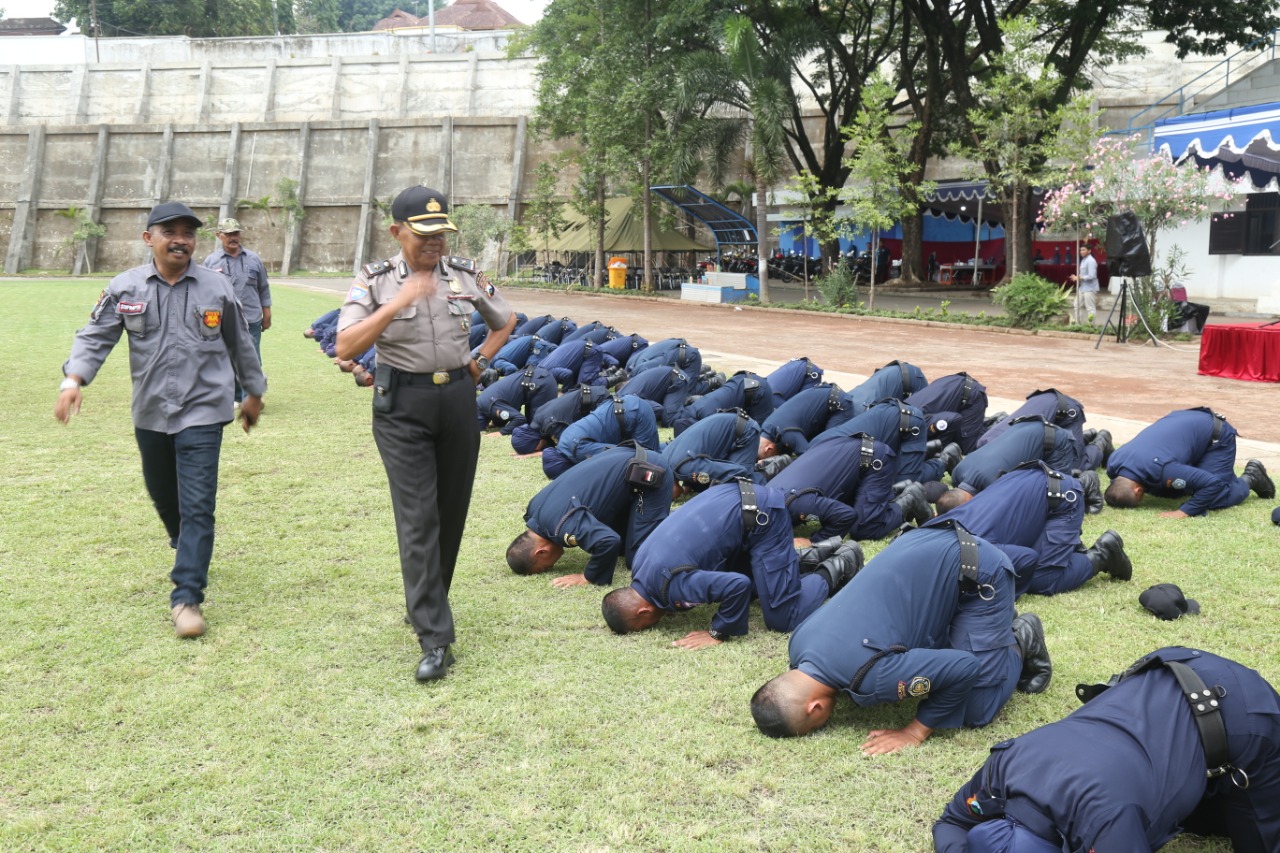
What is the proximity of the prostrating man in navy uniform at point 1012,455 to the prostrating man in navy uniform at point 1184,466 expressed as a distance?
0.40 metres

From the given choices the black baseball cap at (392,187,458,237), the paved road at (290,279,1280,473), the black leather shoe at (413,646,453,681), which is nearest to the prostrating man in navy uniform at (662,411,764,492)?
the black leather shoe at (413,646,453,681)

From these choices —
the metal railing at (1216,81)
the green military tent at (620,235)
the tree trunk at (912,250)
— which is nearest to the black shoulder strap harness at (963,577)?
the metal railing at (1216,81)

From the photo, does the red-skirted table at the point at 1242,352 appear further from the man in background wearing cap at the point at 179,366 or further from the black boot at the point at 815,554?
the man in background wearing cap at the point at 179,366

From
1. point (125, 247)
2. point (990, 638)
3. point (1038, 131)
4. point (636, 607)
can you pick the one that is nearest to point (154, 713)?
point (636, 607)

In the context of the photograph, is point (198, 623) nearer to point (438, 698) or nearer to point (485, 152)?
point (438, 698)

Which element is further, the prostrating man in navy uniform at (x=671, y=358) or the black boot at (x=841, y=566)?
the prostrating man in navy uniform at (x=671, y=358)

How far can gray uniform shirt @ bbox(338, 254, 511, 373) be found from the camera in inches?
170

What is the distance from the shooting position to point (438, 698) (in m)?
4.30

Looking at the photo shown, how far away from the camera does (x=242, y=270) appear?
31.4ft

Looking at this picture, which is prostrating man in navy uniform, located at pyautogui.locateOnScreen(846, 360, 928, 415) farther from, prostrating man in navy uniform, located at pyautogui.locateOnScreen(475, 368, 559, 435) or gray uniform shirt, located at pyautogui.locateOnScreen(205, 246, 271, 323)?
gray uniform shirt, located at pyautogui.locateOnScreen(205, 246, 271, 323)

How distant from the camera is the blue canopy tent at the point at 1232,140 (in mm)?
19844

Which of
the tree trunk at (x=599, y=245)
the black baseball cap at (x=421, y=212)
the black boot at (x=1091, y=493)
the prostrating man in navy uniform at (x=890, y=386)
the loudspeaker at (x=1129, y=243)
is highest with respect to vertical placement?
the tree trunk at (x=599, y=245)

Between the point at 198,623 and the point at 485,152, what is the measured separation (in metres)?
43.0

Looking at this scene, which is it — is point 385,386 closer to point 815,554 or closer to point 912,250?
point 815,554
